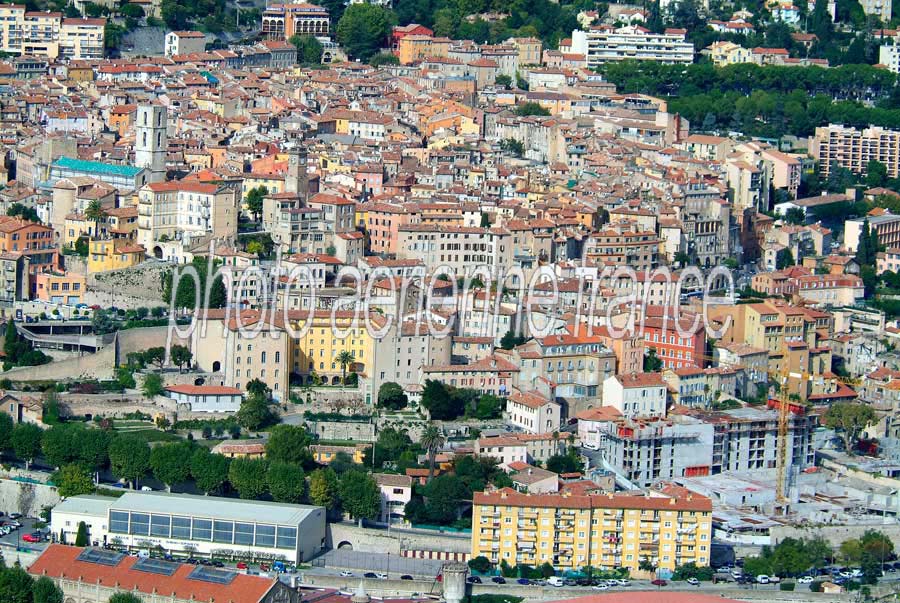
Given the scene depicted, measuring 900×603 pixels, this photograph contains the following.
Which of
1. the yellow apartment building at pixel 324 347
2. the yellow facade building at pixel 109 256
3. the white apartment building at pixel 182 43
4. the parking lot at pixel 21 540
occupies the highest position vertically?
the white apartment building at pixel 182 43

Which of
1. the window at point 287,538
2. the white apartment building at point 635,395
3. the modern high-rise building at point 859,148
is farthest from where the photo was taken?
the modern high-rise building at point 859,148

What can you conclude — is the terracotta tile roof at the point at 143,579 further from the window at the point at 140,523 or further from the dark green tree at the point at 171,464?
the dark green tree at the point at 171,464

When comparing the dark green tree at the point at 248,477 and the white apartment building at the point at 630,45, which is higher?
the white apartment building at the point at 630,45

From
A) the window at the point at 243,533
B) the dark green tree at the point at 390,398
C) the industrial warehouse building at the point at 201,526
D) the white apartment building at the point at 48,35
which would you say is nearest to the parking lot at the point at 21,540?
the industrial warehouse building at the point at 201,526

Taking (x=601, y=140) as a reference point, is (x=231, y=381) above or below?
below

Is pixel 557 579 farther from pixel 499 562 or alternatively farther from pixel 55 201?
pixel 55 201

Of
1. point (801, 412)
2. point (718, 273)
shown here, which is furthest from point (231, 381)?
point (718, 273)

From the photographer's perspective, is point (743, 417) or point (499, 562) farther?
point (743, 417)

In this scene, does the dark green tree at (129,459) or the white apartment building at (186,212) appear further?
the white apartment building at (186,212)
